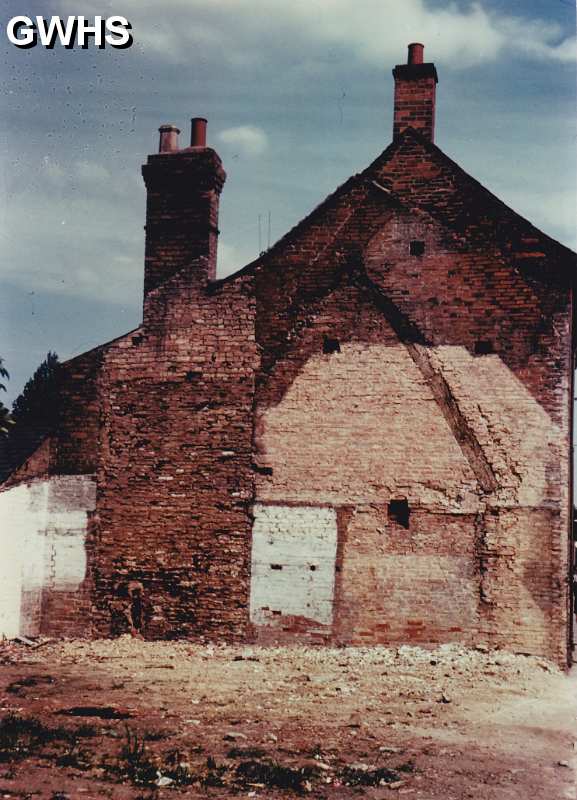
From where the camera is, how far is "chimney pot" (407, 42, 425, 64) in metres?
13.3

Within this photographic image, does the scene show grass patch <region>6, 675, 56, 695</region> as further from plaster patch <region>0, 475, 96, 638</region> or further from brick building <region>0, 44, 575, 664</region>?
plaster patch <region>0, 475, 96, 638</region>

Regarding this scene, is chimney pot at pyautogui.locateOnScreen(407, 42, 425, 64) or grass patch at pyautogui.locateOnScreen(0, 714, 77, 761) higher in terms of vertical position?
chimney pot at pyautogui.locateOnScreen(407, 42, 425, 64)

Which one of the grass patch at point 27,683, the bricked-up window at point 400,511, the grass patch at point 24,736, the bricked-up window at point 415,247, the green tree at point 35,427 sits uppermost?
the bricked-up window at point 415,247

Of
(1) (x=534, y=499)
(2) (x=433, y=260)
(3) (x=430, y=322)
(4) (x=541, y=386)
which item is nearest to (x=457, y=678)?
(1) (x=534, y=499)

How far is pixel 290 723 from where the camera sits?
8742 millimetres

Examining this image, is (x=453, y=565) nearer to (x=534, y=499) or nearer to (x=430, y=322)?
(x=534, y=499)

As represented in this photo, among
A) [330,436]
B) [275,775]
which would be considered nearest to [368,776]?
[275,775]

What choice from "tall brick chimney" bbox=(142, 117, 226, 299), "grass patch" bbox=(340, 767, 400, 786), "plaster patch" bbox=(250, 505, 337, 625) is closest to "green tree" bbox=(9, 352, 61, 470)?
"tall brick chimney" bbox=(142, 117, 226, 299)

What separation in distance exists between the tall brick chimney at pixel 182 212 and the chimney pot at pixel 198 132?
0.19 meters

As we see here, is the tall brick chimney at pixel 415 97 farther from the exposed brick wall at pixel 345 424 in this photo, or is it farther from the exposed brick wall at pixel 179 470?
the exposed brick wall at pixel 179 470

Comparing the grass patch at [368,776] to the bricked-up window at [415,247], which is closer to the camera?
the grass patch at [368,776]

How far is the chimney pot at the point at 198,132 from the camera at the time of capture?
45.7 ft

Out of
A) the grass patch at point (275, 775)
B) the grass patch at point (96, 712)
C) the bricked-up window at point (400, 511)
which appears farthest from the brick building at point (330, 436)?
the grass patch at point (275, 775)

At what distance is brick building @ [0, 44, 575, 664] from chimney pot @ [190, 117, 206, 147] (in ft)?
1.43
